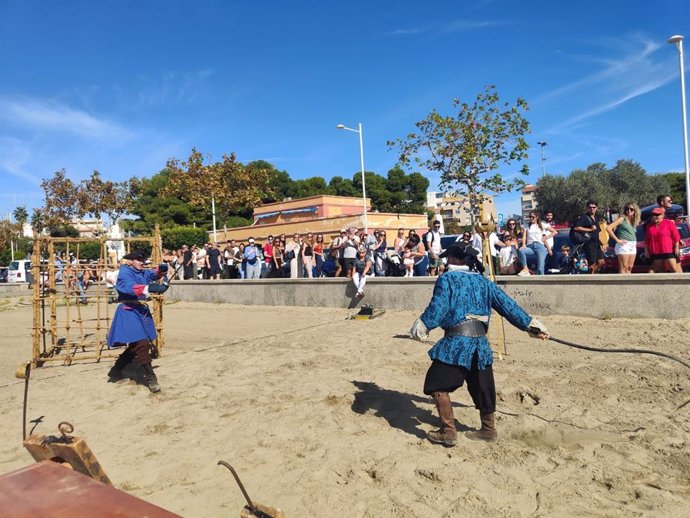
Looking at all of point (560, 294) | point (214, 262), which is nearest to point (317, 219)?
point (214, 262)

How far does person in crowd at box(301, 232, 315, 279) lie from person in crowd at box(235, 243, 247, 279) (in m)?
2.46

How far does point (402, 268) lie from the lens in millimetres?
13836

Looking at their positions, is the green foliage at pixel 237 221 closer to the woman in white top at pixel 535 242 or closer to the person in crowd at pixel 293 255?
the person in crowd at pixel 293 255

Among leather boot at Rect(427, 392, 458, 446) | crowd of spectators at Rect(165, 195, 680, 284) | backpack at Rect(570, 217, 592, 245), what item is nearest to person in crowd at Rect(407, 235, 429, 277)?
crowd of spectators at Rect(165, 195, 680, 284)

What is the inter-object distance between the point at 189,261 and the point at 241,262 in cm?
317

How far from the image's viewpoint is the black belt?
4.56 m

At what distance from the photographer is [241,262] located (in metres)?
17.7

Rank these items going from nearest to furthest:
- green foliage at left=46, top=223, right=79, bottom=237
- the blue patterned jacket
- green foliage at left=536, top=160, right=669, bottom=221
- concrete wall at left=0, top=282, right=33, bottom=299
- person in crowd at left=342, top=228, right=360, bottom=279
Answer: the blue patterned jacket, person in crowd at left=342, top=228, right=360, bottom=279, concrete wall at left=0, top=282, right=33, bottom=299, green foliage at left=46, top=223, right=79, bottom=237, green foliage at left=536, top=160, right=669, bottom=221

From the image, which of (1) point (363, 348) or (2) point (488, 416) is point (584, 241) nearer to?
(1) point (363, 348)

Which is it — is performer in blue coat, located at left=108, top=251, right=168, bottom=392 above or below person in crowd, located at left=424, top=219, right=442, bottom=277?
below

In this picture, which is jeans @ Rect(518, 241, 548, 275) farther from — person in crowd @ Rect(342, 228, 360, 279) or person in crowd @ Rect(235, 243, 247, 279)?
person in crowd @ Rect(235, 243, 247, 279)

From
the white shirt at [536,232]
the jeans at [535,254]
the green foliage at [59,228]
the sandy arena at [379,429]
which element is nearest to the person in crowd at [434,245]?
the jeans at [535,254]

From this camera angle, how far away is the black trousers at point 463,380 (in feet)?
14.9

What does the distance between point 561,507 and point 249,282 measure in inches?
540
